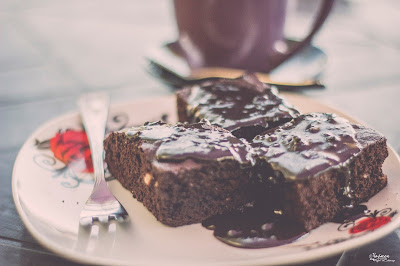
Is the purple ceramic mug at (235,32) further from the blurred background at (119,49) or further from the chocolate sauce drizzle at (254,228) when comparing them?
the chocolate sauce drizzle at (254,228)

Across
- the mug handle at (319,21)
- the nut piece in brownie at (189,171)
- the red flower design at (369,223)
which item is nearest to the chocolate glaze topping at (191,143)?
the nut piece in brownie at (189,171)

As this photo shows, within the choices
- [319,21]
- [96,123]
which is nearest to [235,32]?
[319,21]

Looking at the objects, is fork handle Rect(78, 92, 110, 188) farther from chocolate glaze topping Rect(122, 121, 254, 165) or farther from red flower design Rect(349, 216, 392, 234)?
red flower design Rect(349, 216, 392, 234)

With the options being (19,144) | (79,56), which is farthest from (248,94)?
(79,56)

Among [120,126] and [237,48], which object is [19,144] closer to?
[120,126]

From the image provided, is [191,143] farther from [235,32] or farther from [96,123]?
[235,32]

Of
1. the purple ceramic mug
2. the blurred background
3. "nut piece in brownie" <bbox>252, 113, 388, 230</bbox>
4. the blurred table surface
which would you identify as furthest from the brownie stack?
the purple ceramic mug

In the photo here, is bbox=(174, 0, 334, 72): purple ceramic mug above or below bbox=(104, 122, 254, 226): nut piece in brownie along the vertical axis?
above
